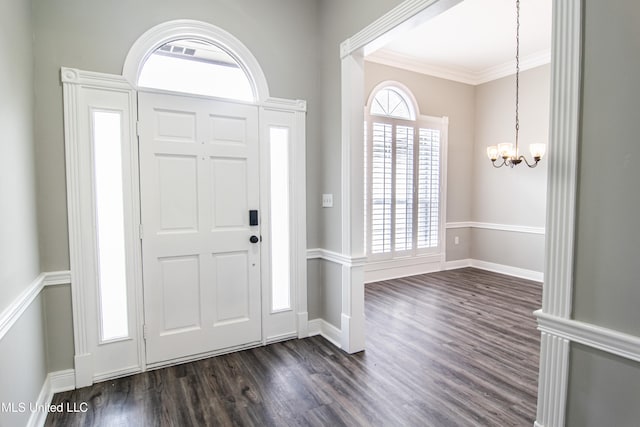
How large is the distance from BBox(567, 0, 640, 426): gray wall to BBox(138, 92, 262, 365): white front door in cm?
223

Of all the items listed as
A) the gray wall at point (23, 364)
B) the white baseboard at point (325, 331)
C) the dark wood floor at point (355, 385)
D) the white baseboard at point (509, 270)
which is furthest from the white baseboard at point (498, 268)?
the gray wall at point (23, 364)

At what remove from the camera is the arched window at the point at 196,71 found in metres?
2.52

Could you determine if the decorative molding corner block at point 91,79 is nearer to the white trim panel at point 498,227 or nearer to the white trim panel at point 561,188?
the white trim panel at point 561,188

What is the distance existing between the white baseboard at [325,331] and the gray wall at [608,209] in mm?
1819

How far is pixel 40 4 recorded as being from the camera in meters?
2.12

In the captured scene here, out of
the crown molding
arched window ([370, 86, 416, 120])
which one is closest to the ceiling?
the crown molding

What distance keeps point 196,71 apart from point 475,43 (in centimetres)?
379

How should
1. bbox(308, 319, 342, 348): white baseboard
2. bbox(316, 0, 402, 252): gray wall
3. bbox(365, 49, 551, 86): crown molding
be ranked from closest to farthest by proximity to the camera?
bbox(316, 0, 402, 252): gray wall, bbox(308, 319, 342, 348): white baseboard, bbox(365, 49, 551, 86): crown molding

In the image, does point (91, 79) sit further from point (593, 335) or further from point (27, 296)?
point (593, 335)

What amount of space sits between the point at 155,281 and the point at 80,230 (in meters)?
0.62

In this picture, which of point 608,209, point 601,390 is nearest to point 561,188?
point 608,209

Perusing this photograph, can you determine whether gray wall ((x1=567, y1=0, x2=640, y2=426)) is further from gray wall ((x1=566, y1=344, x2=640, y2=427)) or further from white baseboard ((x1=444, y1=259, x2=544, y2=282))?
white baseboard ((x1=444, y1=259, x2=544, y2=282))

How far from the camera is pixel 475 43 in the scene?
14.6 ft

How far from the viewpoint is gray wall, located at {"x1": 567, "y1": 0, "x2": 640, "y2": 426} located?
1220 millimetres
